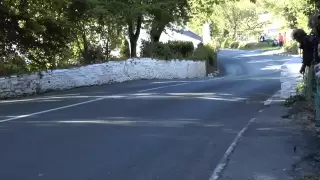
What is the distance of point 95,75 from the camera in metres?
23.1

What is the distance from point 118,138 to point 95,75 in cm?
1474

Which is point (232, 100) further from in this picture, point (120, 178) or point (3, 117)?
point (120, 178)

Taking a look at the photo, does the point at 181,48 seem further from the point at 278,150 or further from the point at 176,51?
the point at 278,150

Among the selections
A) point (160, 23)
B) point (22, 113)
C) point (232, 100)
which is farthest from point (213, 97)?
point (160, 23)

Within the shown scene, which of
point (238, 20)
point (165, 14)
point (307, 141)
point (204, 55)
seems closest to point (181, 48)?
point (204, 55)

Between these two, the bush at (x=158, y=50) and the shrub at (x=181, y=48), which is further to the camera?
the shrub at (x=181, y=48)

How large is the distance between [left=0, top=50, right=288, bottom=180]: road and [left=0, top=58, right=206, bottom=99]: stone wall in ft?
10.2

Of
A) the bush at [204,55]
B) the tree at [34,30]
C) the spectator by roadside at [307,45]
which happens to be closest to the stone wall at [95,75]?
the tree at [34,30]

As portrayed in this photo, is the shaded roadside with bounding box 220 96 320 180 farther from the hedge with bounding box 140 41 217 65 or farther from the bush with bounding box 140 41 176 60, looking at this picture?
the bush with bounding box 140 41 176 60

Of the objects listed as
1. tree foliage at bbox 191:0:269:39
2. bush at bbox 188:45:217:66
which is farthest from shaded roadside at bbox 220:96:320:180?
tree foliage at bbox 191:0:269:39

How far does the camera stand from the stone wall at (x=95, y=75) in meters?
17.6

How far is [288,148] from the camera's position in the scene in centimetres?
800

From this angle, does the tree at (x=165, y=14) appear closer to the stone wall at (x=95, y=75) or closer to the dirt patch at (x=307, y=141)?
the stone wall at (x=95, y=75)

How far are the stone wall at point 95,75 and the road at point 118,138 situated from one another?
3.11m
